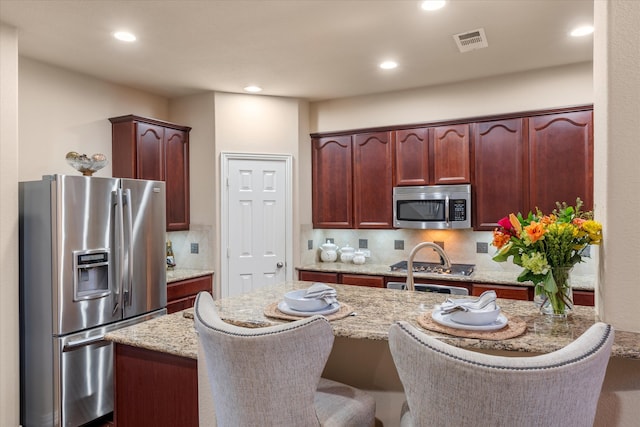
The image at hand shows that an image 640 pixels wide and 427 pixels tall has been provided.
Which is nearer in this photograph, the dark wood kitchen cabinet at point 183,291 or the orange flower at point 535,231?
the orange flower at point 535,231

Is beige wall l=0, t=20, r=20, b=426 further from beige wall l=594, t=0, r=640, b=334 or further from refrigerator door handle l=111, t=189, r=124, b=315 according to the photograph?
beige wall l=594, t=0, r=640, b=334

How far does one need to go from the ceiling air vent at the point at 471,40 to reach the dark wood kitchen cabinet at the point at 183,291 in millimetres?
3041

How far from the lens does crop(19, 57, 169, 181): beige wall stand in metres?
3.18

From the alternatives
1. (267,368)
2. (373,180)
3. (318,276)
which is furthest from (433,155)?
(267,368)

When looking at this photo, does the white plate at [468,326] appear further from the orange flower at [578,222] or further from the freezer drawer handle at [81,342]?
the freezer drawer handle at [81,342]

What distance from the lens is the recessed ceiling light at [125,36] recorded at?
111 inches

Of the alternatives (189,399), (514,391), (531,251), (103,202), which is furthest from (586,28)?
(103,202)

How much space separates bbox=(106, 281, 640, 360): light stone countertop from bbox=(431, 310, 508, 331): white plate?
0.25 ft

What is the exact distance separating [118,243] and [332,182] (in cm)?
229

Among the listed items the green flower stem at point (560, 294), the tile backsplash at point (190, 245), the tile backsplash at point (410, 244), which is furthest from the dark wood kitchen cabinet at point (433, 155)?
the green flower stem at point (560, 294)

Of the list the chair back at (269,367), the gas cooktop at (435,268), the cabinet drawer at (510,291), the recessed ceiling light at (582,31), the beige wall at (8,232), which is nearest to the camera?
the chair back at (269,367)

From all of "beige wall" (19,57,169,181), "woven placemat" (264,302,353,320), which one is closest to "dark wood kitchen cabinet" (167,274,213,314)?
"beige wall" (19,57,169,181)

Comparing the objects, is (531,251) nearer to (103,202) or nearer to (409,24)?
(409,24)

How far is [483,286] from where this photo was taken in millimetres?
3520
